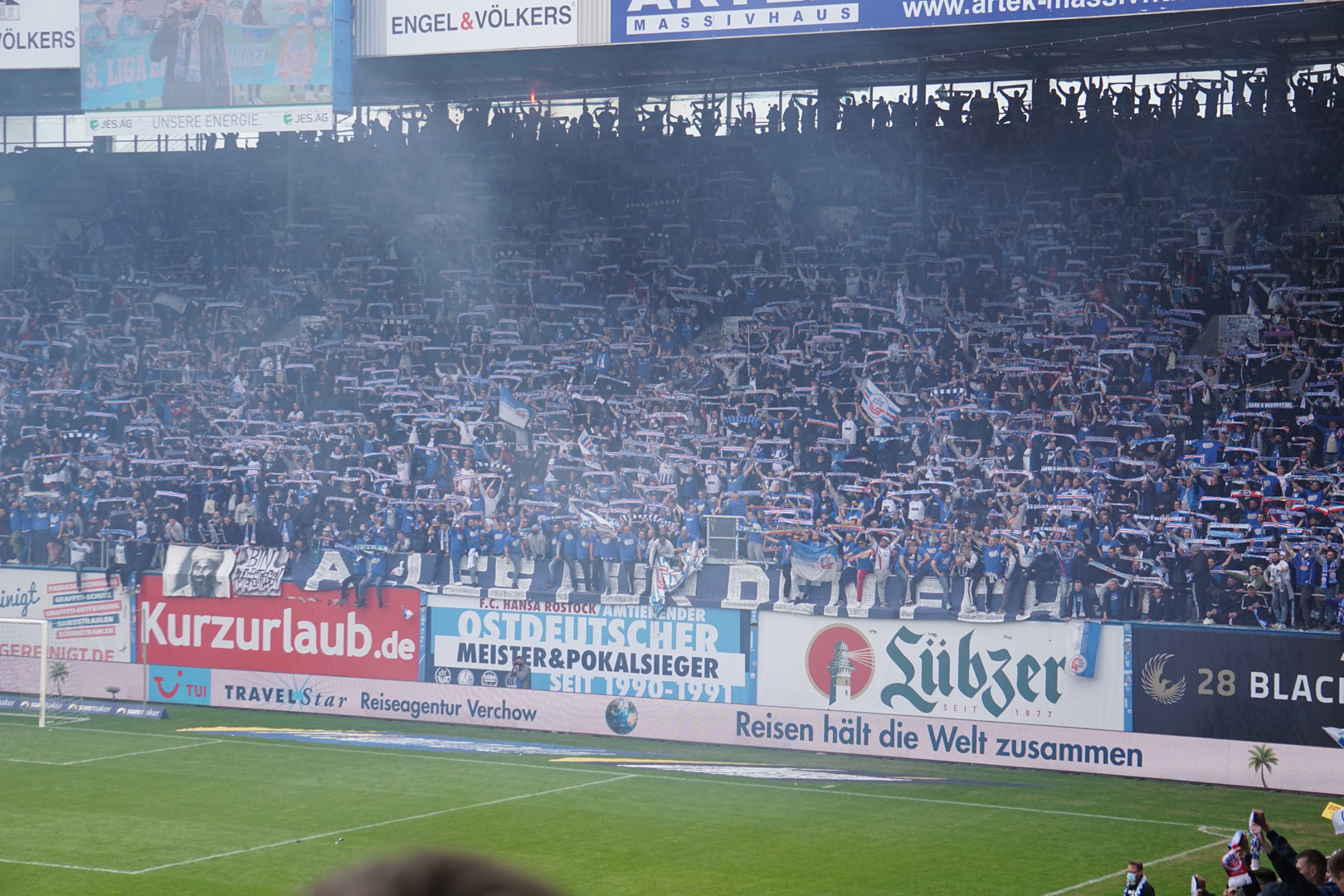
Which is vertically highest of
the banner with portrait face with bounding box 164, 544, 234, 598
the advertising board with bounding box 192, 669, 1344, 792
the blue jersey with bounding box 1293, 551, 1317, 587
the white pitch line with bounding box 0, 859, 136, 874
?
the blue jersey with bounding box 1293, 551, 1317, 587

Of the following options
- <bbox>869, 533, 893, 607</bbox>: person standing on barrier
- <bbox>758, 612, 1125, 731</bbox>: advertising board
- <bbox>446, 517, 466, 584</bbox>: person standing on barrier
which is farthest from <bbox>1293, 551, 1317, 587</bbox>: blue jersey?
<bbox>446, 517, 466, 584</bbox>: person standing on barrier

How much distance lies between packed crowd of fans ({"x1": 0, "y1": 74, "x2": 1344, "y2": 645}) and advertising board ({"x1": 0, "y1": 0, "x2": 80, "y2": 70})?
17.8 ft

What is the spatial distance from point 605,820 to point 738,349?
11.4m

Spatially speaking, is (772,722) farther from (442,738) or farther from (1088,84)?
(1088,84)

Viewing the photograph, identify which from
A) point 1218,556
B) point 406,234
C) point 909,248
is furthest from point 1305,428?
point 406,234

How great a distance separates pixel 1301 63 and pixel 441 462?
680 inches

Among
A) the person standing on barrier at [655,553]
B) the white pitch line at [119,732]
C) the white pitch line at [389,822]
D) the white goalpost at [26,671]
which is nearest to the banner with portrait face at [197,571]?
the white goalpost at [26,671]

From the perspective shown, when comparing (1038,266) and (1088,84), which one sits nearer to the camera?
(1038,266)

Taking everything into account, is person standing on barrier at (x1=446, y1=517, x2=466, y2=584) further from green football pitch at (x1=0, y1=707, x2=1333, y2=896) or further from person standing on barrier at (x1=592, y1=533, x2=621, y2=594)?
green football pitch at (x1=0, y1=707, x2=1333, y2=896)

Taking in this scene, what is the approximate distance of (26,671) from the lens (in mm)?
29250

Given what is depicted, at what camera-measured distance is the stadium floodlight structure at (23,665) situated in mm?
28438

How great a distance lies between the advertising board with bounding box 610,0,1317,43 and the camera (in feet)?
79.6

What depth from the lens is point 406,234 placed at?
1341 inches

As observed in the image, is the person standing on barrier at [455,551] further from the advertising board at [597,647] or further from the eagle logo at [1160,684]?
the eagle logo at [1160,684]
